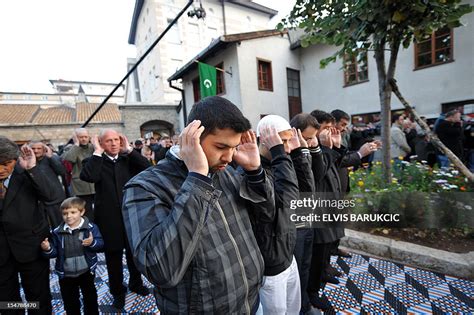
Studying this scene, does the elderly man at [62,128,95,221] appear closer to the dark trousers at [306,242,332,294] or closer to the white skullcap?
the white skullcap

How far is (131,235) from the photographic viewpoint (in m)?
0.92

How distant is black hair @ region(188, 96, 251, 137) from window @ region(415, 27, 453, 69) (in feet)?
31.4

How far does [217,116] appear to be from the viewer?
1024 millimetres

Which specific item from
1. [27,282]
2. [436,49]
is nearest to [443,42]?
[436,49]

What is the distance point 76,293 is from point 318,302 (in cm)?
241

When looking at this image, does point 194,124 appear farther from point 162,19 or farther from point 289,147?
point 162,19

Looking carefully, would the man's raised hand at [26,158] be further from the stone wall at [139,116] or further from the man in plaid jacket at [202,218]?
the stone wall at [139,116]

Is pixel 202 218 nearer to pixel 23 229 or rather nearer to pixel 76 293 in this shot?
pixel 23 229

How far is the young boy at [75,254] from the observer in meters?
2.16

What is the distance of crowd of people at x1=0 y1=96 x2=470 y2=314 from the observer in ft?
3.01

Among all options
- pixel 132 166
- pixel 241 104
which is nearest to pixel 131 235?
pixel 132 166

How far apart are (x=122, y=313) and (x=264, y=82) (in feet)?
36.8

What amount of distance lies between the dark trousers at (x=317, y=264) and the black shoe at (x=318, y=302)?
0.05 meters

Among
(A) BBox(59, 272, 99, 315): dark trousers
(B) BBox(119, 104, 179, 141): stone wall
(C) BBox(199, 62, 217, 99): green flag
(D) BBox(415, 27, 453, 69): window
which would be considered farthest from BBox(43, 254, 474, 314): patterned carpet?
(B) BBox(119, 104, 179, 141): stone wall
